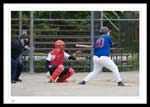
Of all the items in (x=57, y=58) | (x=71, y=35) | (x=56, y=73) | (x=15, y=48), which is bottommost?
(x=56, y=73)

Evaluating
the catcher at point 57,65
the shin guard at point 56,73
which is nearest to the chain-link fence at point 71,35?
the catcher at point 57,65

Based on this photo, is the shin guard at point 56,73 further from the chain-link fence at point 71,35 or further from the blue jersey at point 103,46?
the chain-link fence at point 71,35

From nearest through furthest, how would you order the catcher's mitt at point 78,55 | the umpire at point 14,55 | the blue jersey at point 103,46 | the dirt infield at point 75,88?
the dirt infield at point 75,88 → the blue jersey at point 103,46 → the umpire at point 14,55 → the catcher's mitt at point 78,55

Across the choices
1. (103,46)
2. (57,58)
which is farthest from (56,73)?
(103,46)

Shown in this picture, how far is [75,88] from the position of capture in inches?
533

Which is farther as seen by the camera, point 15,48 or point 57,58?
point 57,58

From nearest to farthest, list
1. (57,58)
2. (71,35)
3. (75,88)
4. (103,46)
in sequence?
(75,88)
(103,46)
(57,58)
(71,35)

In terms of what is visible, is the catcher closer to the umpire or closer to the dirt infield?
the dirt infield

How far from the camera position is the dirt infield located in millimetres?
12531

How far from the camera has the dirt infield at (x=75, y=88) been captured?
41.1 feet

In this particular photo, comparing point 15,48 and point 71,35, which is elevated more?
point 71,35

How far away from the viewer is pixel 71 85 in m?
14.3

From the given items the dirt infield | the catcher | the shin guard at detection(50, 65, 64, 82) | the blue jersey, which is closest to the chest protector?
the catcher

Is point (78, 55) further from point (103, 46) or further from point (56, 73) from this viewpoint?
point (103, 46)
